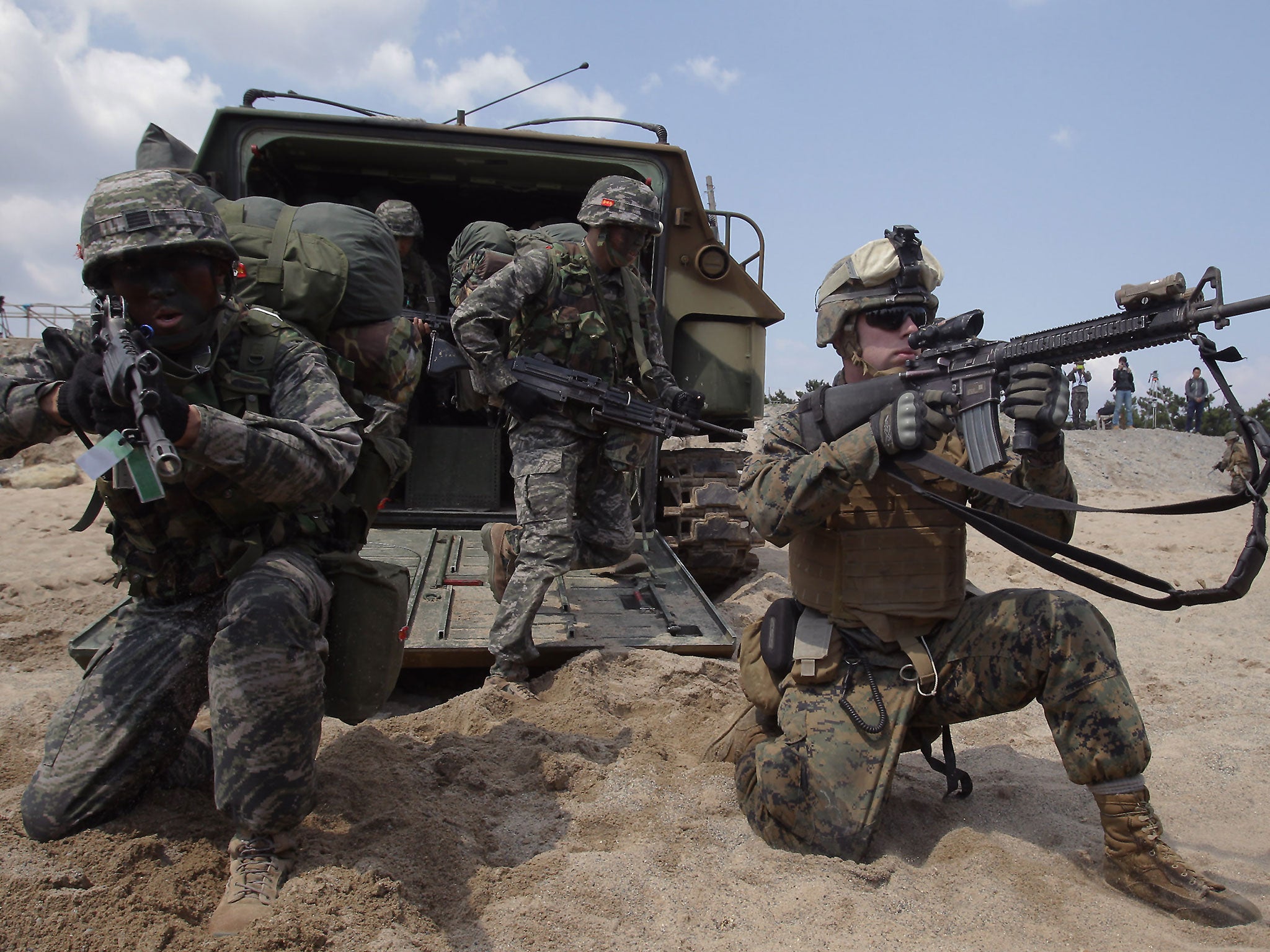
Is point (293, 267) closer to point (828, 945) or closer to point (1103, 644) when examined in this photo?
point (828, 945)

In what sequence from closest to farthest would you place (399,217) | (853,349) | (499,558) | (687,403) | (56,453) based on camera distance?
(853,349) < (499,558) < (687,403) < (399,217) < (56,453)

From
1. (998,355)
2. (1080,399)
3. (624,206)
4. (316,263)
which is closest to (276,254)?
(316,263)

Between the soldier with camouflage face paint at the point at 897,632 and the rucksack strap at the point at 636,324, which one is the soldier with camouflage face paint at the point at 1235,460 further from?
the soldier with camouflage face paint at the point at 897,632

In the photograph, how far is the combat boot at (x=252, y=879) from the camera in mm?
2139

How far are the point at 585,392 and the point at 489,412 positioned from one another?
220 cm

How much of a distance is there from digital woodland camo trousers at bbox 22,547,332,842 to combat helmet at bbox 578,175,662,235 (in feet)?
7.90

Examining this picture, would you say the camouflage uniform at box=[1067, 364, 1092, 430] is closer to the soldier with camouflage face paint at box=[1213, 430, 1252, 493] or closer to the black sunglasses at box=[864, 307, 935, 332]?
the soldier with camouflage face paint at box=[1213, 430, 1252, 493]

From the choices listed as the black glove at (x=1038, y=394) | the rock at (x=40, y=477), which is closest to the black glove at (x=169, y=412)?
the black glove at (x=1038, y=394)

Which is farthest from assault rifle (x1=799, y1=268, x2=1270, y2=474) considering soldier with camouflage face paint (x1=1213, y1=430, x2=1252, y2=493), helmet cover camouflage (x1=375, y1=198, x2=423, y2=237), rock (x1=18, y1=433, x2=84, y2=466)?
rock (x1=18, y1=433, x2=84, y2=466)

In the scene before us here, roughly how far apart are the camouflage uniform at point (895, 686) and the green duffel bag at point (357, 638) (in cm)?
110

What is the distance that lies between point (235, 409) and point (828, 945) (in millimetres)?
1985

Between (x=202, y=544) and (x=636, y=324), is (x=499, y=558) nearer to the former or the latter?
(x=636, y=324)

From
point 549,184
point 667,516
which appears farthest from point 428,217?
point 667,516

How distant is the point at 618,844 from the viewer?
9.15 ft
